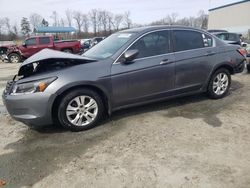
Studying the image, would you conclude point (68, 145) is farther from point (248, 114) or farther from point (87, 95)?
point (248, 114)

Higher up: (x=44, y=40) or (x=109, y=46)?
(x=44, y=40)

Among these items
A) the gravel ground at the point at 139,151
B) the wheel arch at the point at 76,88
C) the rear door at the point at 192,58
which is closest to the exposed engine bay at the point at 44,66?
the wheel arch at the point at 76,88

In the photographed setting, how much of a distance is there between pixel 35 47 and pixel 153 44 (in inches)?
619

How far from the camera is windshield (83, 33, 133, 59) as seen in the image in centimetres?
494

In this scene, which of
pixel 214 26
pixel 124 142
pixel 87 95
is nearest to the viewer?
pixel 124 142

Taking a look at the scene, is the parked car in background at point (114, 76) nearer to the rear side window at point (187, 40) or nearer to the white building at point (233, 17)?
the rear side window at point (187, 40)

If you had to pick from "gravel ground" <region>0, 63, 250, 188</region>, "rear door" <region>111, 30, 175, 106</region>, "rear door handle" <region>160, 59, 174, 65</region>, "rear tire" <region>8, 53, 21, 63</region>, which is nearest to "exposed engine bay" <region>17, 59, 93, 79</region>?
"rear door" <region>111, 30, 175, 106</region>

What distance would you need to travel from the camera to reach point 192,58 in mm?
5414

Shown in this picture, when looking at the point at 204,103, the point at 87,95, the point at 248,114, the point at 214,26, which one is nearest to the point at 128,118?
the point at 87,95

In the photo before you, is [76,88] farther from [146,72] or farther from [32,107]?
[146,72]

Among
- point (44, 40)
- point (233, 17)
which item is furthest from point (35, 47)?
point (233, 17)

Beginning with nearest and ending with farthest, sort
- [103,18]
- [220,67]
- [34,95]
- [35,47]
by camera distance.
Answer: [34,95] < [220,67] < [35,47] < [103,18]

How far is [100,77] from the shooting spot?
14.9ft

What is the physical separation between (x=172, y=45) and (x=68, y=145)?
107 inches
